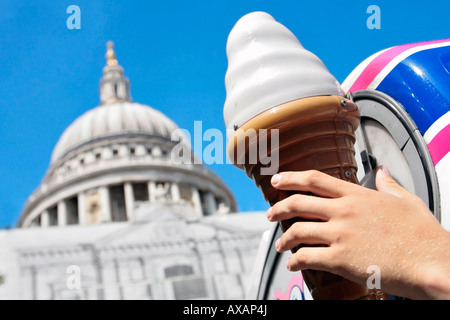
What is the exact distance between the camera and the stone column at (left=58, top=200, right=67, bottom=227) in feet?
148

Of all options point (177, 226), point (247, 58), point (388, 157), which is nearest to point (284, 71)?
point (247, 58)

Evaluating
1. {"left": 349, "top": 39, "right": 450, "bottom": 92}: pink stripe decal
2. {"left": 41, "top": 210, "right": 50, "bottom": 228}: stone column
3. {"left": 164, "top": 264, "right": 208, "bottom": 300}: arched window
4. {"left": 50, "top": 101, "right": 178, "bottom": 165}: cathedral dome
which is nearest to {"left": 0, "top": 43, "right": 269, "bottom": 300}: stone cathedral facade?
{"left": 164, "top": 264, "right": 208, "bottom": 300}: arched window

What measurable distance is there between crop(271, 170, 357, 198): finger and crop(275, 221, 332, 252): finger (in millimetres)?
123

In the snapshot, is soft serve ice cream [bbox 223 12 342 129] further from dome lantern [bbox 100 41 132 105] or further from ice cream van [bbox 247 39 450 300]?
dome lantern [bbox 100 41 132 105]

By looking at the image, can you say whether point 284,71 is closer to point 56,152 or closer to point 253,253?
point 253,253

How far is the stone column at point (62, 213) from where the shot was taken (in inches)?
1772

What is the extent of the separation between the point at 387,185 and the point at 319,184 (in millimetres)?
345

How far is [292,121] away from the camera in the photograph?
1.88 m

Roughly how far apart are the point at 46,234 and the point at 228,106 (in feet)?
89.6

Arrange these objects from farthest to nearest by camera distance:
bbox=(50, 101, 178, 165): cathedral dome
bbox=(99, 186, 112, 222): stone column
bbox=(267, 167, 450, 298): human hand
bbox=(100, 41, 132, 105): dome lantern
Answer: bbox=(100, 41, 132, 105): dome lantern < bbox=(50, 101, 178, 165): cathedral dome < bbox=(99, 186, 112, 222): stone column < bbox=(267, 167, 450, 298): human hand

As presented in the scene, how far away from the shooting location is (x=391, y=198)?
166 cm

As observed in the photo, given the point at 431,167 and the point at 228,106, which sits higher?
the point at 228,106

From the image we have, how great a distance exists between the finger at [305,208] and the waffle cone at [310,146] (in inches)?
4.4

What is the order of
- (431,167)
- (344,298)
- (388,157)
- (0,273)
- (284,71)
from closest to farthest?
1. (344,298)
2. (284,71)
3. (431,167)
4. (388,157)
5. (0,273)
